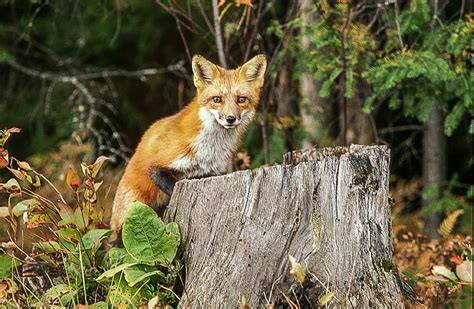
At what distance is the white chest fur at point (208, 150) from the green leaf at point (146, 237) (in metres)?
1.09

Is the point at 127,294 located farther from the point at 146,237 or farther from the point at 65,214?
the point at 65,214

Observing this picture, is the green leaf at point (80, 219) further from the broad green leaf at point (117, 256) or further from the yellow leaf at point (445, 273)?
the yellow leaf at point (445, 273)

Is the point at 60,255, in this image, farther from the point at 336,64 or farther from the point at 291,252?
the point at 336,64

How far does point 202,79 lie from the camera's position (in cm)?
625

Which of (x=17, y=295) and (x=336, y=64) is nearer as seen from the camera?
(x=17, y=295)

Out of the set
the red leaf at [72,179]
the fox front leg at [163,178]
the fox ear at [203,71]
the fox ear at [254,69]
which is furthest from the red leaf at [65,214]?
the fox ear at [254,69]

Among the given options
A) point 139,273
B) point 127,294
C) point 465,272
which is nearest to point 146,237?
point 139,273

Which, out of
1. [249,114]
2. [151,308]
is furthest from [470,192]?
[151,308]

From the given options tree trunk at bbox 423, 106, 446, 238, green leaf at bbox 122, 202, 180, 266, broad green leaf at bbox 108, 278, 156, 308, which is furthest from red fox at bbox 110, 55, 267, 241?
tree trunk at bbox 423, 106, 446, 238

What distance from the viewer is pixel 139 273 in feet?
16.2

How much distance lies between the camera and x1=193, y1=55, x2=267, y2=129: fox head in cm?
599

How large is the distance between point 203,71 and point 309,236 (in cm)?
215

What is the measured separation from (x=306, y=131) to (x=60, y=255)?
426 centimetres

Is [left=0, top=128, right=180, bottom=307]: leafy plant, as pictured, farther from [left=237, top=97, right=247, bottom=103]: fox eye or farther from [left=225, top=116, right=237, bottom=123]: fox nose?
[left=237, top=97, right=247, bottom=103]: fox eye
